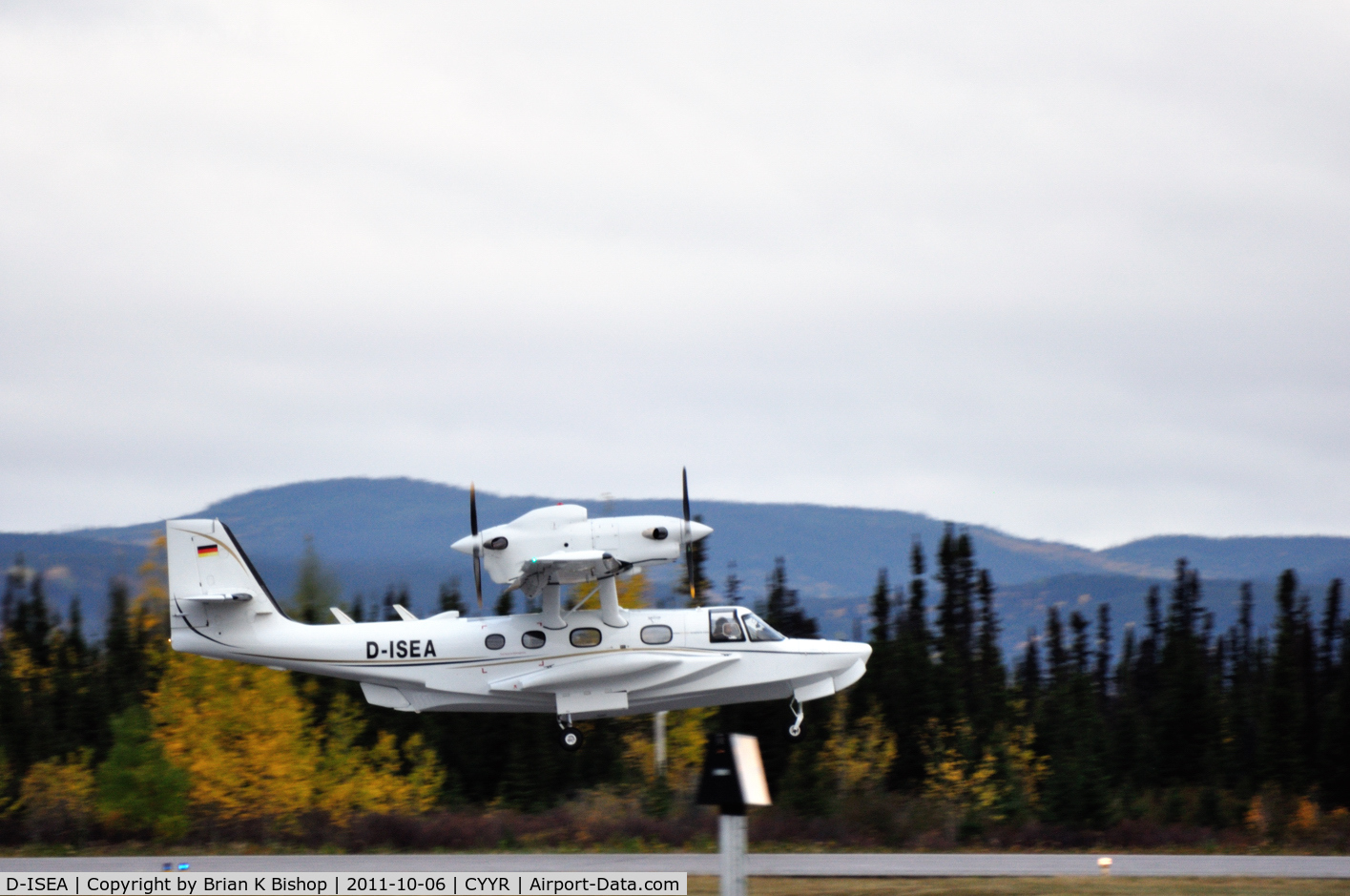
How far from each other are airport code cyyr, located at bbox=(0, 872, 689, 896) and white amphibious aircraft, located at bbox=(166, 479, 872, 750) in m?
4.42

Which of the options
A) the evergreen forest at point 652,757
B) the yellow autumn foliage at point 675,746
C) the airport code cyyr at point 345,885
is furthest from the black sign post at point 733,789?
the yellow autumn foliage at point 675,746

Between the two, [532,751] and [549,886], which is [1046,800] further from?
[549,886]

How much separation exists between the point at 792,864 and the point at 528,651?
21.5ft

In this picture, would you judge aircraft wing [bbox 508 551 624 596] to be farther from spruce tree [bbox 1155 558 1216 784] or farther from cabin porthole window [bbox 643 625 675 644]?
spruce tree [bbox 1155 558 1216 784]

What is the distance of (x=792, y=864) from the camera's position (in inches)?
1032

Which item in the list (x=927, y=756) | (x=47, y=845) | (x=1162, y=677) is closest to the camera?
(x=47, y=845)

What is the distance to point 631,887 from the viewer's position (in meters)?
21.1

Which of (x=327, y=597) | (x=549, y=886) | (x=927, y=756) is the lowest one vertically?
(x=927, y=756)

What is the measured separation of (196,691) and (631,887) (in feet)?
96.1

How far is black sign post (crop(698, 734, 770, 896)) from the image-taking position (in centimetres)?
1209

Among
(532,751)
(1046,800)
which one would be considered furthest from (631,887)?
(532,751)

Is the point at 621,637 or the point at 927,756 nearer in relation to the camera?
the point at 621,637

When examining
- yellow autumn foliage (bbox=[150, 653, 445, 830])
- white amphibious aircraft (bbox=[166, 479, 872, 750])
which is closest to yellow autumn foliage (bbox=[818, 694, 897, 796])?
yellow autumn foliage (bbox=[150, 653, 445, 830])

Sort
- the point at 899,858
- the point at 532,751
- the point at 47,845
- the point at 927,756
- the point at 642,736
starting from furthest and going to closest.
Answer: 1. the point at 927,756
2. the point at 642,736
3. the point at 532,751
4. the point at 47,845
5. the point at 899,858
